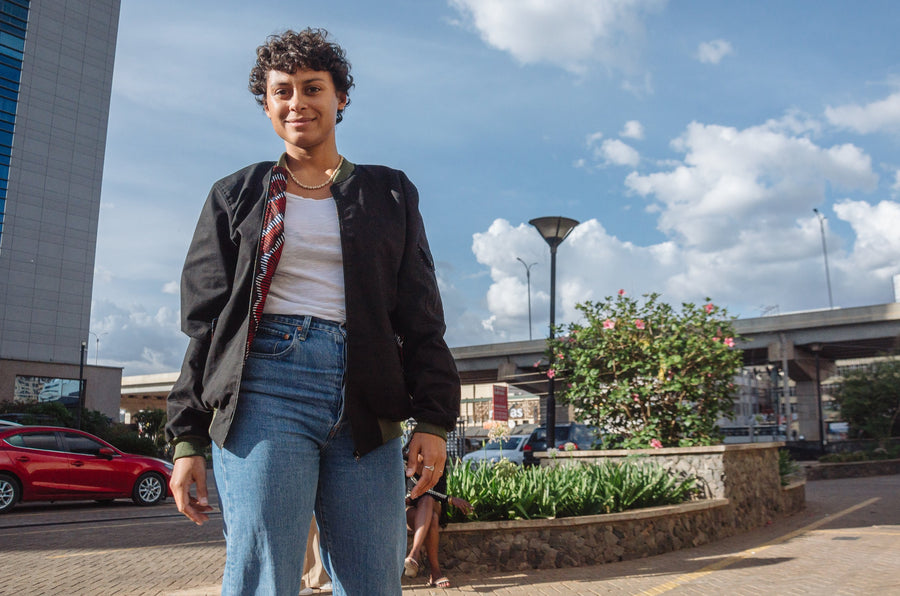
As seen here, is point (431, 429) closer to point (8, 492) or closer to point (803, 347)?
point (8, 492)

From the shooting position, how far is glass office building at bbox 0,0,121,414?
4925 cm

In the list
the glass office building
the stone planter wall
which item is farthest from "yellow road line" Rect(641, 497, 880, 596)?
the glass office building

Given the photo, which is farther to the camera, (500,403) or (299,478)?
(500,403)

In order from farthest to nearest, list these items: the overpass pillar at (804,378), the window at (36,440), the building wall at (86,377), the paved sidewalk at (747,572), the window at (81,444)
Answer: the building wall at (86,377)
the overpass pillar at (804,378)
the window at (81,444)
the window at (36,440)
the paved sidewalk at (747,572)

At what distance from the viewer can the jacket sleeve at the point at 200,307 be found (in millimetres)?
1764

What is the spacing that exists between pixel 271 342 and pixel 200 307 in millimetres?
225

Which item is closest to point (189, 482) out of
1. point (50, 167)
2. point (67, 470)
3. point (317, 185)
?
point (317, 185)

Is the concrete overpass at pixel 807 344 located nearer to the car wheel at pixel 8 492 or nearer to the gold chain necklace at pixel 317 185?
the car wheel at pixel 8 492

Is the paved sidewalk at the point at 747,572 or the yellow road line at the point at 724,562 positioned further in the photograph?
the yellow road line at the point at 724,562

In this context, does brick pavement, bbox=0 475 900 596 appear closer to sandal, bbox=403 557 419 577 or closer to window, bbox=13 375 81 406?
sandal, bbox=403 557 419 577

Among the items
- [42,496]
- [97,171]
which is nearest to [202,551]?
[42,496]

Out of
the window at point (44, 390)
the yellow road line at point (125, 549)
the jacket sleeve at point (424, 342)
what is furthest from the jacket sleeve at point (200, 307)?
the window at point (44, 390)

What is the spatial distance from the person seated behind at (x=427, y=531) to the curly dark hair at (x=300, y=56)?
4.63 m

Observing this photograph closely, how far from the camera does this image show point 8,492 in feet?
42.1
